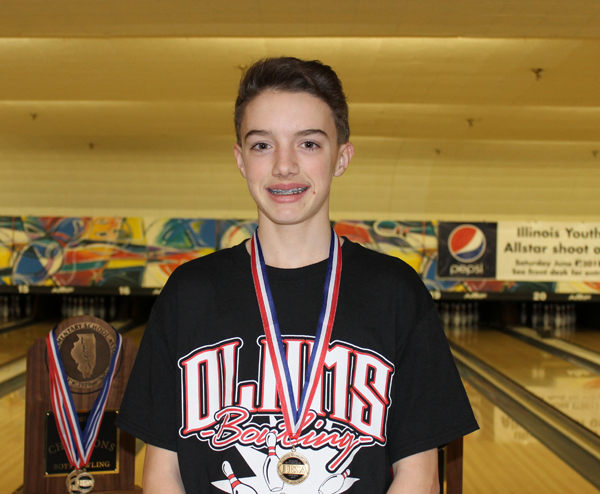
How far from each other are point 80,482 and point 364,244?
21.2 feet

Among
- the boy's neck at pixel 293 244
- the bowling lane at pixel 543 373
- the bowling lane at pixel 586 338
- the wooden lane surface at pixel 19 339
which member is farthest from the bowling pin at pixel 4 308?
the boy's neck at pixel 293 244

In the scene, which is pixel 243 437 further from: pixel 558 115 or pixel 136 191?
pixel 136 191

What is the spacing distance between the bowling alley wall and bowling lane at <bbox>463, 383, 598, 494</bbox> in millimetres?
4276

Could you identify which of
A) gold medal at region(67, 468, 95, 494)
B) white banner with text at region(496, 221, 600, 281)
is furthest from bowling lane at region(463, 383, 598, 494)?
white banner with text at region(496, 221, 600, 281)

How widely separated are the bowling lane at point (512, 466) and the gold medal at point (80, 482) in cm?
200

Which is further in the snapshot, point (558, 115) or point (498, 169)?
point (498, 169)

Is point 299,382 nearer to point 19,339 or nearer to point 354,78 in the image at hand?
point 354,78

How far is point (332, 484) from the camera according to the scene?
43.6 inches

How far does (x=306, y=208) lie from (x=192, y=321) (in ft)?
1.03

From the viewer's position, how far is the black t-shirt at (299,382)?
3.73 feet

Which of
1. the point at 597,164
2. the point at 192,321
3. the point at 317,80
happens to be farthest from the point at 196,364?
the point at 597,164

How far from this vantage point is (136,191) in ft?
28.6

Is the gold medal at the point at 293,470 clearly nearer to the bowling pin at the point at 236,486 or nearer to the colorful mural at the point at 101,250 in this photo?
the bowling pin at the point at 236,486

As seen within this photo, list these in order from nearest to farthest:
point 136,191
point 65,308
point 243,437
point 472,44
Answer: point 243,437 → point 472,44 → point 136,191 → point 65,308
